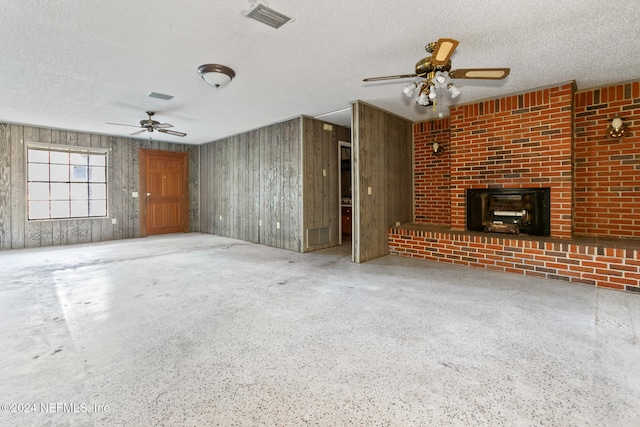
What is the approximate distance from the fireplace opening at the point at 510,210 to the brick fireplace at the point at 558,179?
57mm

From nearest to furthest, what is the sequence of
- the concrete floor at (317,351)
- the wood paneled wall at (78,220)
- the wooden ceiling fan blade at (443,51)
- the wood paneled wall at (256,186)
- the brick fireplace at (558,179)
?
the concrete floor at (317,351)
the wooden ceiling fan blade at (443,51)
the brick fireplace at (558,179)
the wood paneled wall at (256,186)
the wood paneled wall at (78,220)

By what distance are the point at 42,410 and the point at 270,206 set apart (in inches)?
188

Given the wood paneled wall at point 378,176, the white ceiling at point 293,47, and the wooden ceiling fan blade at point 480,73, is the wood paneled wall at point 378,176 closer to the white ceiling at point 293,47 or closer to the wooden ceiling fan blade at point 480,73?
the white ceiling at point 293,47

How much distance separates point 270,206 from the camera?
6.10 m

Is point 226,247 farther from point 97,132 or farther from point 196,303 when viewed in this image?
point 97,132

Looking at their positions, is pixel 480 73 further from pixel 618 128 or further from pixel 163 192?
pixel 163 192

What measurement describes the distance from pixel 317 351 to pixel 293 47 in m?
2.67

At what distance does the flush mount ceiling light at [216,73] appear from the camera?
10.4 feet

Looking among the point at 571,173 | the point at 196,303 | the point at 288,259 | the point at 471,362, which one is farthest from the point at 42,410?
the point at 571,173

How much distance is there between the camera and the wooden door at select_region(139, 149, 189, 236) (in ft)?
24.7

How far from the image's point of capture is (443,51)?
7.40ft

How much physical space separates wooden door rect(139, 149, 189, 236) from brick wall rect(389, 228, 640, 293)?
619cm

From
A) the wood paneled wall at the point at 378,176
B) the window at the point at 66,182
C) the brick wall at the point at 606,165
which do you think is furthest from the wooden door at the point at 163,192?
the brick wall at the point at 606,165

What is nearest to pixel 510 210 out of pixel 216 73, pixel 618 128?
pixel 618 128
